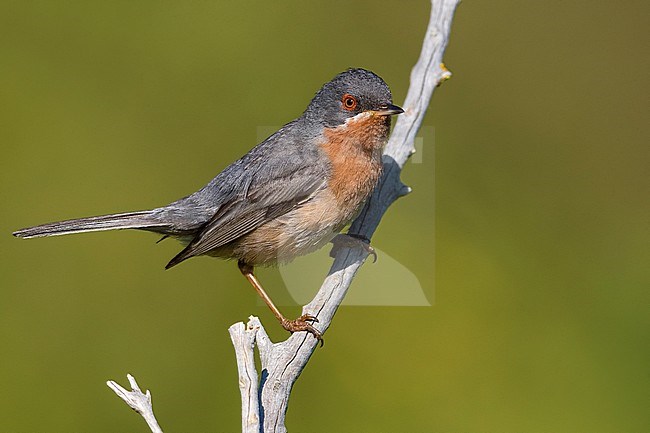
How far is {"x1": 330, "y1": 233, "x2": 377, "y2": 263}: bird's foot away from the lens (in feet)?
14.2

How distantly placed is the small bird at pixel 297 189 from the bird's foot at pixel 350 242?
0.21 m

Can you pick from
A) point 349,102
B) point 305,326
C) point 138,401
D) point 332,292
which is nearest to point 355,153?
point 349,102

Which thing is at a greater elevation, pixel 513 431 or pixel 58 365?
pixel 58 365

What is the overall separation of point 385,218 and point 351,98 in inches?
66.7

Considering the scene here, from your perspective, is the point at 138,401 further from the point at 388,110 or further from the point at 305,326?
the point at 388,110

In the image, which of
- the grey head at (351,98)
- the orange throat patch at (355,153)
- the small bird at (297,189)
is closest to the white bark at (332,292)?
the small bird at (297,189)

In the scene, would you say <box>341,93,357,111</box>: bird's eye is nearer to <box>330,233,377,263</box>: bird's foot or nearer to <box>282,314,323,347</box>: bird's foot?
<box>330,233,377,263</box>: bird's foot

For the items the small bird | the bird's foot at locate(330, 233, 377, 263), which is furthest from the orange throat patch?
the bird's foot at locate(330, 233, 377, 263)

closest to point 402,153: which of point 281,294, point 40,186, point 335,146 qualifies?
point 335,146

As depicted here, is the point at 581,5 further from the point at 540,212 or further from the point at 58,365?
the point at 58,365

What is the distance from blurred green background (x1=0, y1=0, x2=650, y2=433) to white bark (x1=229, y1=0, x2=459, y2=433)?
831 millimetres

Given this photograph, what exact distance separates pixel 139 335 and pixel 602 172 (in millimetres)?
3674

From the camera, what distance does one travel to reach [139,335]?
5270 millimetres

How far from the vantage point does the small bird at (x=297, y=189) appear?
4070 millimetres
